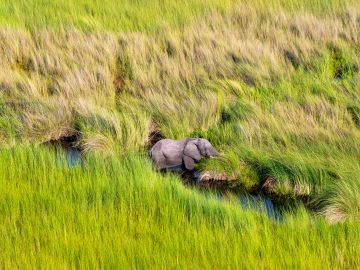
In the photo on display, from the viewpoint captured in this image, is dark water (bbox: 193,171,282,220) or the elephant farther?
the elephant

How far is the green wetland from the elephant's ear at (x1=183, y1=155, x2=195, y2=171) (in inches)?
4.8

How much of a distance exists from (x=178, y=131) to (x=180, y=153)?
614mm

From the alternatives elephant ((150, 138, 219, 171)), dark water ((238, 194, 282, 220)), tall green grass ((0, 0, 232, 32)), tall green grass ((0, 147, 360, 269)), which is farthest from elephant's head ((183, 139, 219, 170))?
tall green grass ((0, 0, 232, 32))

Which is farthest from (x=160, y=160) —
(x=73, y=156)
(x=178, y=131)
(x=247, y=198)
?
(x=247, y=198)

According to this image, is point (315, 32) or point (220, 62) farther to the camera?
point (315, 32)

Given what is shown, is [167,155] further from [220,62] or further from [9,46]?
[9,46]

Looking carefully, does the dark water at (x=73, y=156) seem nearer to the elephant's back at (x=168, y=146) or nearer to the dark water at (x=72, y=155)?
the dark water at (x=72, y=155)

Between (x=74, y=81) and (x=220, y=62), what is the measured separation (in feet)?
6.13

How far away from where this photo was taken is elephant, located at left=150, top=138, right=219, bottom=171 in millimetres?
5840

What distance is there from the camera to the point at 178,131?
6.47m

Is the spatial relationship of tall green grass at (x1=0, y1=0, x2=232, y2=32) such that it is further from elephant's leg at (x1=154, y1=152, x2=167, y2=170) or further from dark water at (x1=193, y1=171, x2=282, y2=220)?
dark water at (x1=193, y1=171, x2=282, y2=220)

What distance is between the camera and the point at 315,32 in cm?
901

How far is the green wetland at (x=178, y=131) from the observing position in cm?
387

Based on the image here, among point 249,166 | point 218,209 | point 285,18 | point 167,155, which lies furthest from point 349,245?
point 285,18
